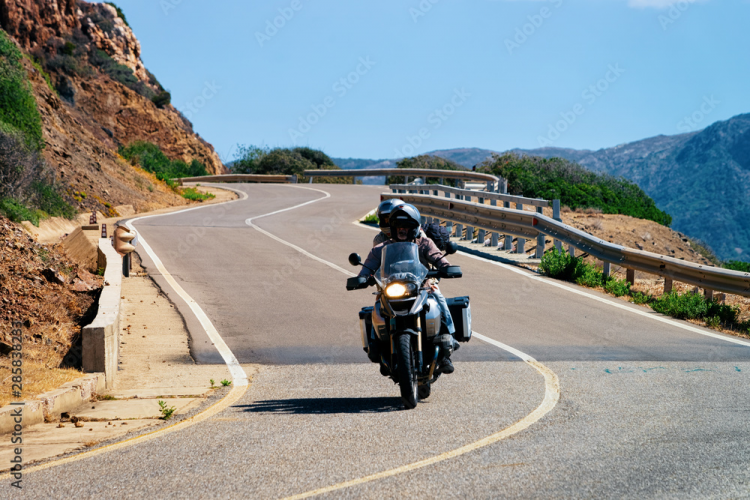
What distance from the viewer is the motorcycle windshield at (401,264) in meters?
6.71

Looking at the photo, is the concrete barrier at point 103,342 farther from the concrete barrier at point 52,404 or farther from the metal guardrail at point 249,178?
the metal guardrail at point 249,178

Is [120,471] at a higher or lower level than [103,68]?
lower

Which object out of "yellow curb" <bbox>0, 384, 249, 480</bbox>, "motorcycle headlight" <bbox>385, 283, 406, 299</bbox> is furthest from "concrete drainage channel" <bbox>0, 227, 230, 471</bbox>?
"motorcycle headlight" <bbox>385, 283, 406, 299</bbox>

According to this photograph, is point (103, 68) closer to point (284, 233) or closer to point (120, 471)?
point (284, 233)

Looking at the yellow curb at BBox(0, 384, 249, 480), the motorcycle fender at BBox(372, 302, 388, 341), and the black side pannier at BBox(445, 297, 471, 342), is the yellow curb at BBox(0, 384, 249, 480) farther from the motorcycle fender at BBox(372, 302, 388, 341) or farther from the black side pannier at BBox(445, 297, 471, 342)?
the black side pannier at BBox(445, 297, 471, 342)

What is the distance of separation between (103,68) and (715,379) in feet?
207

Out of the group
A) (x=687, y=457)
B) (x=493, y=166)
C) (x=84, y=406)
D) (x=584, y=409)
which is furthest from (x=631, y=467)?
(x=493, y=166)

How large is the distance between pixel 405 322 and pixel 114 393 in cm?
308

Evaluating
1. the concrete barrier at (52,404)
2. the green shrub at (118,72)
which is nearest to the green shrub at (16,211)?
the concrete barrier at (52,404)

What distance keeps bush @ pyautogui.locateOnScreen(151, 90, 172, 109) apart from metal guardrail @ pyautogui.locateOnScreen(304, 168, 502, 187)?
69.5 feet

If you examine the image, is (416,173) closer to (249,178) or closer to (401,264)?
(249,178)

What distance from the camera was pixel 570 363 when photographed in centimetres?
876

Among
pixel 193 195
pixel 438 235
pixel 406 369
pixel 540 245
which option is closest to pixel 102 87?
pixel 193 195

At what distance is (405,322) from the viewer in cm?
672
